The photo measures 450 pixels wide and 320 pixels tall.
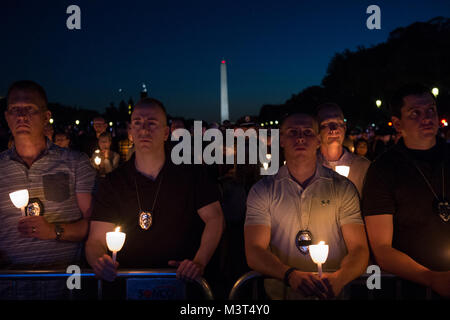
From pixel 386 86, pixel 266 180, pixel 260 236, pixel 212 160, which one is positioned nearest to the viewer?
pixel 260 236

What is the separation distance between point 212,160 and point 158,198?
15.0ft

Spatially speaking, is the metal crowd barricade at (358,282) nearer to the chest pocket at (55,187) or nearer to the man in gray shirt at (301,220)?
the man in gray shirt at (301,220)

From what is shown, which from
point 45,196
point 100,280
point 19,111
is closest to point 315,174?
point 100,280

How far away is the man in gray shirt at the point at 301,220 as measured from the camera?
10.3 ft

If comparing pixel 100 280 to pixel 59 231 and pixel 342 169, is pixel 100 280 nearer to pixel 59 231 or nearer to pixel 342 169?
pixel 59 231

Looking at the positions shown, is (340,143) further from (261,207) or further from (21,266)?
(21,266)

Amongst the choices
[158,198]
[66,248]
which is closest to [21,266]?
[66,248]

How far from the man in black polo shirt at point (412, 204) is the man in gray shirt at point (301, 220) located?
14cm

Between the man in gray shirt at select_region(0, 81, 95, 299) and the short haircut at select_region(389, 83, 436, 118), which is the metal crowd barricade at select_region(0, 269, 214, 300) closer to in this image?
the man in gray shirt at select_region(0, 81, 95, 299)

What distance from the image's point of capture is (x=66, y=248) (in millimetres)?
3609

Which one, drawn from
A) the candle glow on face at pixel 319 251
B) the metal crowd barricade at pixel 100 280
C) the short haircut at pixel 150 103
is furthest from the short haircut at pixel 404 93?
the metal crowd barricade at pixel 100 280

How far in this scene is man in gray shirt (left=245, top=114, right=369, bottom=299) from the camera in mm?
3137

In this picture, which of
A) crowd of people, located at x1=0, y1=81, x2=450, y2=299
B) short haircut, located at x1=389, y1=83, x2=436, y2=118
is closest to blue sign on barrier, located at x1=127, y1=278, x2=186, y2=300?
crowd of people, located at x1=0, y1=81, x2=450, y2=299
